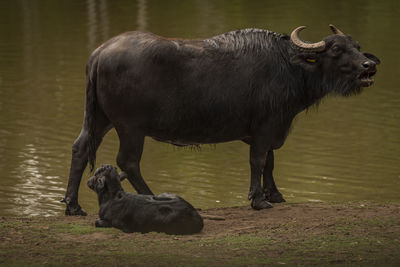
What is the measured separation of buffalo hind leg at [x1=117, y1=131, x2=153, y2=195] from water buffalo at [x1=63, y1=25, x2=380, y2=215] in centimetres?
1

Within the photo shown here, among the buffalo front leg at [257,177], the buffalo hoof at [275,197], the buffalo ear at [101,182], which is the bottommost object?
the buffalo hoof at [275,197]

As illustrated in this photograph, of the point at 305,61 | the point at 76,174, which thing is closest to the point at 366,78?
the point at 305,61

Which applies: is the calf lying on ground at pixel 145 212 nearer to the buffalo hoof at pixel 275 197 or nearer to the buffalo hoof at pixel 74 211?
the buffalo hoof at pixel 74 211

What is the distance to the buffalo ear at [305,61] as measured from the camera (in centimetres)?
993

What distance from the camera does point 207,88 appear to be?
31.8 ft

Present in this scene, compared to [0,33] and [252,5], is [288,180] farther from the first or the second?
[252,5]

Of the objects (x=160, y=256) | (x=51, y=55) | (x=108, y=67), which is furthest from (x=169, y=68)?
(x=51, y=55)

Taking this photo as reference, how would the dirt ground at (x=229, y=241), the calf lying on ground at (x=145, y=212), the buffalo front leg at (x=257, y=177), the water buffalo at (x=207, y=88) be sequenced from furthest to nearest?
the buffalo front leg at (x=257, y=177), the water buffalo at (x=207, y=88), the calf lying on ground at (x=145, y=212), the dirt ground at (x=229, y=241)

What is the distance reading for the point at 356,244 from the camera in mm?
7996

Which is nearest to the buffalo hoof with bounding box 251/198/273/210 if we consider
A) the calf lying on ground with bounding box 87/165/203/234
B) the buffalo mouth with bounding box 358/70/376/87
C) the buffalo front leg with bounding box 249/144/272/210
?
the buffalo front leg with bounding box 249/144/272/210

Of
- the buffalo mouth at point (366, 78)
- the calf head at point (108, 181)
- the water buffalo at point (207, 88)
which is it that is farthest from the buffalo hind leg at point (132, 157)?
the buffalo mouth at point (366, 78)

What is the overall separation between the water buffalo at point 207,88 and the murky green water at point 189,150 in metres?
0.92

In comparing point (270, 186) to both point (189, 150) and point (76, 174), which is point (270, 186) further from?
point (189, 150)

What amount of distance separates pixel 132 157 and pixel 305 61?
7.37ft
